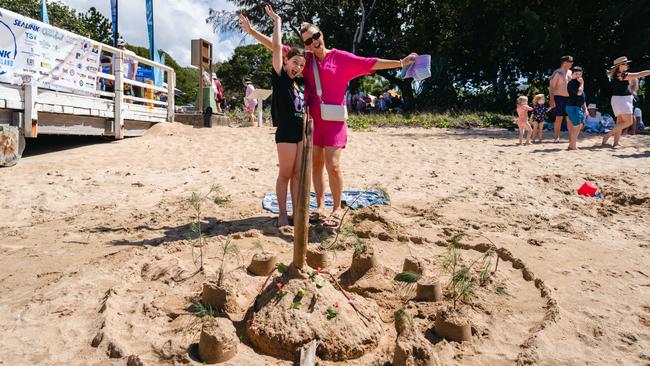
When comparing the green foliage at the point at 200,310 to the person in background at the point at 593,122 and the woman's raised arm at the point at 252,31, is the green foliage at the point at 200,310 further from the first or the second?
the person in background at the point at 593,122

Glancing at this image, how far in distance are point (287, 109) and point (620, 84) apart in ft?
24.1

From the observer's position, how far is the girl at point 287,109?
4125mm

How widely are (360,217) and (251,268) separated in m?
1.58

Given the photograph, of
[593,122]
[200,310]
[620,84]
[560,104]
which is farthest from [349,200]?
[593,122]

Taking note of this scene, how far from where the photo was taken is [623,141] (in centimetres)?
1021

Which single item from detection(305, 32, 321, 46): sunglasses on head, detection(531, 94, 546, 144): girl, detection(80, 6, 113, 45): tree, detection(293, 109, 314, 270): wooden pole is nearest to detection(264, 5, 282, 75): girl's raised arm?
detection(305, 32, 321, 46): sunglasses on head

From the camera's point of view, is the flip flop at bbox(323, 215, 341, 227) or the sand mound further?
the flip flop at bbox(323, 215, 341, 227)

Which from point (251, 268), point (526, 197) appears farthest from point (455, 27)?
point (251, 268)

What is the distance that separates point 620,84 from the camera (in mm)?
8773

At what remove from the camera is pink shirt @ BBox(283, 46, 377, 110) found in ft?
14.2

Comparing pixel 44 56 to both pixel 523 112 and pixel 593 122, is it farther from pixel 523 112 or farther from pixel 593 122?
pixel 593 122

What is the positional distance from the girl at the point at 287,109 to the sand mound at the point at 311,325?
1549 millimetres

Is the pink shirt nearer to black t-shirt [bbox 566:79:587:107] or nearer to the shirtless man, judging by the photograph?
black t-shirt [bbox 566:79:587:107]

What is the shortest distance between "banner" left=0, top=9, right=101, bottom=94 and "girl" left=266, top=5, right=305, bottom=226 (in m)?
5.47
